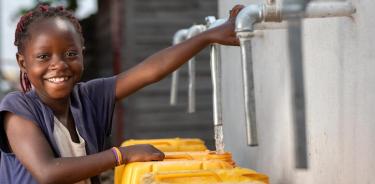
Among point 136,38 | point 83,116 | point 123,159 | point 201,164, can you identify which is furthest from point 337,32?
point 136,38

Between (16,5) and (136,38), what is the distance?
469 centimetres

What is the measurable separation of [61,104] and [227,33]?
24.2 inches

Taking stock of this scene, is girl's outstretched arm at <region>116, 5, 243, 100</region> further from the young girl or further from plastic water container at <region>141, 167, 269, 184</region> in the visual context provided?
plastic water container at <region>141, 167, 269, 184</region>

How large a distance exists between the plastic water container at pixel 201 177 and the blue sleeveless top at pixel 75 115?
1.88 ft

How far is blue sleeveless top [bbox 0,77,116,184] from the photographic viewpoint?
7.30 feet

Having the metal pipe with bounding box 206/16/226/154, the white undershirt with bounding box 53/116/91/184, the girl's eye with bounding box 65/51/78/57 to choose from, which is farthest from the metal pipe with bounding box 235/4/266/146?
the white undershirt with bounding box 53/116/91/184

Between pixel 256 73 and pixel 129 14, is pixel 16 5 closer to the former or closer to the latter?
pixel 129 14

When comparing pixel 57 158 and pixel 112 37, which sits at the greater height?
pixel 112 37

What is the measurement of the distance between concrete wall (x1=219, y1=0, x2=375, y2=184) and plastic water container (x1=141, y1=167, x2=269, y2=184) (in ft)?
1.24

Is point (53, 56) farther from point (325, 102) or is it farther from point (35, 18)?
point (325, 102)

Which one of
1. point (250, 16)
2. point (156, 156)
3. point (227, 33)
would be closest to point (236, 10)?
point (227, 33)

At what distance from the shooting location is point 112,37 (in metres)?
6.82

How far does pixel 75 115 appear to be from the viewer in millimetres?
2387

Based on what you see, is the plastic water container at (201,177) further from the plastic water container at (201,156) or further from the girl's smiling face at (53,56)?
the girl's smiling face at (53,56)
